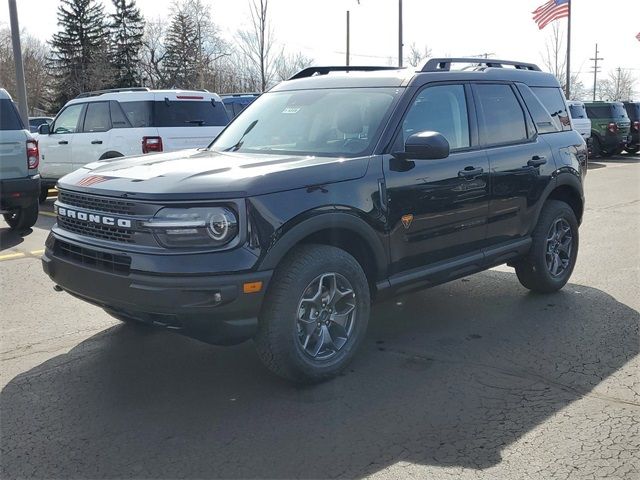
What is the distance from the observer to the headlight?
3.49 m

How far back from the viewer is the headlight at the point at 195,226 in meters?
3.49

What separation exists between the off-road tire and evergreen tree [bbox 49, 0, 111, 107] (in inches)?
1698

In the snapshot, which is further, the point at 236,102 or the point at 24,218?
the point at 236,102

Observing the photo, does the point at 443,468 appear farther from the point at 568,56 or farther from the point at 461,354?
the point at 568,56

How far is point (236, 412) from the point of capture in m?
3.60

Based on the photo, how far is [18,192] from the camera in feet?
27.9

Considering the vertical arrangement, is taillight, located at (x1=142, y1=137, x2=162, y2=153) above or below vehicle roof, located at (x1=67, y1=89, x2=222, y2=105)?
below

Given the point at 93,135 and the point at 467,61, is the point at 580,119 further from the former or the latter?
the point at 467,61

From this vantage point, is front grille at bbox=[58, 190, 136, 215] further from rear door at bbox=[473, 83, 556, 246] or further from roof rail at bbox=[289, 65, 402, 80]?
rear door at bbox=[473, 83, 556, 246]

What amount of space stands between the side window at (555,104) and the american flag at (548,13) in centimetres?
2302

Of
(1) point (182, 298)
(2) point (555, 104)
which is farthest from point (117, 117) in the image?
(1) point (182, 298)

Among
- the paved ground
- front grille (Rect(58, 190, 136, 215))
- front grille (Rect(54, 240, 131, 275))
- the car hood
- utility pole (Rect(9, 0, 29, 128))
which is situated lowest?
the paved ground

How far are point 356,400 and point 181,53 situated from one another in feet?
142

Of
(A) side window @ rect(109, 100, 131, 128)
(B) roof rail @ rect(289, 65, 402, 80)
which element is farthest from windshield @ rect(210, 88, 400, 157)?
(A) side window @ rect(109, 100, 131, 128)
